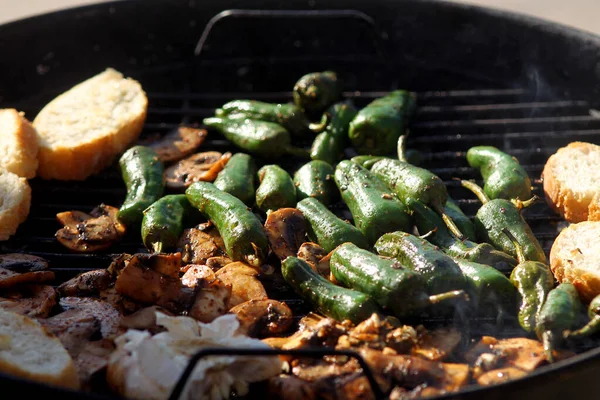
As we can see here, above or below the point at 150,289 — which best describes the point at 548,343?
above

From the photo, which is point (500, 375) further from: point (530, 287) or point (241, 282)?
point (241, 282)

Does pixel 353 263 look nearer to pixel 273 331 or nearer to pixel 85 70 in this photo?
pixel 273 331

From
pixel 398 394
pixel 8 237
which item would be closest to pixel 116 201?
pixel 8 237

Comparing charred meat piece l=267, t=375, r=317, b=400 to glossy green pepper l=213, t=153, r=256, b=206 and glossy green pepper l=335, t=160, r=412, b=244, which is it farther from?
glossy green pepper l=213, t=153, r=256, b=206

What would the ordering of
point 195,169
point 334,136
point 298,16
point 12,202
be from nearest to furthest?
point 12,202
point 195,169
point 334,136
point 298,16

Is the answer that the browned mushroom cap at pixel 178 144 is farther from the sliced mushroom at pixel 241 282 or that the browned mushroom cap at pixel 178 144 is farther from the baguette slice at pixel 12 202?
the sliced mushroom at pixel 241 282

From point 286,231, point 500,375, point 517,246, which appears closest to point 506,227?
point 517,246

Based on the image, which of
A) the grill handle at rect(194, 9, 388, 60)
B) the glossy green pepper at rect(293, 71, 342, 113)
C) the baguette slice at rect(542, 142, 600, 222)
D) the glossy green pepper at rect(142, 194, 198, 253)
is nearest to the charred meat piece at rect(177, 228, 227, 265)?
the glossy green pepper at rect(142, 194, 198, 253)
